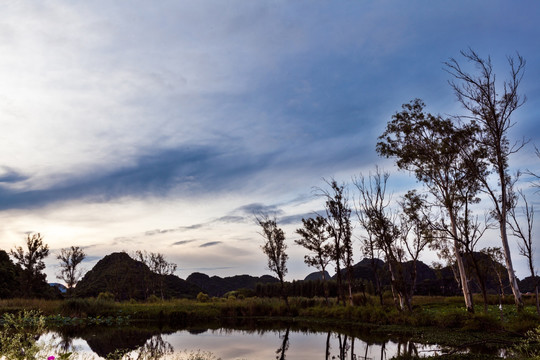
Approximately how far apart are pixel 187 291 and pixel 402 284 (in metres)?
86.8

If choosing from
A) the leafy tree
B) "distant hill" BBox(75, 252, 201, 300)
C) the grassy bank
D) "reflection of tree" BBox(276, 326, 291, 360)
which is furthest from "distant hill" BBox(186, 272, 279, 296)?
"reflection of tree" BBox(276, 326, 291, 360)

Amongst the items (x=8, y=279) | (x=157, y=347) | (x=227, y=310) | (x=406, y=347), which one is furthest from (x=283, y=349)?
(x=8, y=279)

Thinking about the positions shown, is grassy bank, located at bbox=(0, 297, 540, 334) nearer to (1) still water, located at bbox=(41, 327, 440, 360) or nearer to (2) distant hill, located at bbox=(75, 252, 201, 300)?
(1) still water, located at bbox=(41, 327, 440, 360)

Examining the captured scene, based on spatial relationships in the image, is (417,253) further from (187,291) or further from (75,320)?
(187,291)

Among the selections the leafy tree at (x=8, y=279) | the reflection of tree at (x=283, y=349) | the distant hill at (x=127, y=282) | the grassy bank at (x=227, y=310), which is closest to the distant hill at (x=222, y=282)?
the distant hill at (x=127, y=282)

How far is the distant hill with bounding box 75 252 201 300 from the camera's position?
6844cm

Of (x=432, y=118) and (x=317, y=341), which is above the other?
(x=432, y=118)

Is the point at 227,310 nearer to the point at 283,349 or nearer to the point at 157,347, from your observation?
the point at 157,347

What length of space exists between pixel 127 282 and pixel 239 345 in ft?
191

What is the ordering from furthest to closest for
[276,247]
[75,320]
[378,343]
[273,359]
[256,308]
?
1. [276,247]
2. [256,308]
3. [75,320]
4. [378,343]
5. [273,359]

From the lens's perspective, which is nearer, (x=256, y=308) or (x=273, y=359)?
(x=273, y=359)

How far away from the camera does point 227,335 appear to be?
25141 millimetres

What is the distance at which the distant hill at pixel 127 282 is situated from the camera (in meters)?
68.4

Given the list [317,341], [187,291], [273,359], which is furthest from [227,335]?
[187,291]
